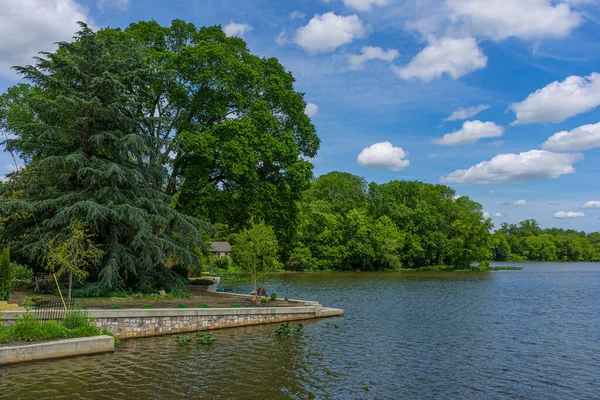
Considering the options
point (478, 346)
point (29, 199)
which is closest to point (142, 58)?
point (29, 199)

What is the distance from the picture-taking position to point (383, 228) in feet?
235

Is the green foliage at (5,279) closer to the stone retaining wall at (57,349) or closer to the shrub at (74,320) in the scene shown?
the shrub at (74,320)

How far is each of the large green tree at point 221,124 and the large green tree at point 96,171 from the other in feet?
5.59

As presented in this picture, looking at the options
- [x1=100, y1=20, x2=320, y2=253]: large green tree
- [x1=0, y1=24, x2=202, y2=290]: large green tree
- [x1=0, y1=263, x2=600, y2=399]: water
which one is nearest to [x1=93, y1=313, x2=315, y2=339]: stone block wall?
[x1=0, y1=263, x2=600, y2=399]: water

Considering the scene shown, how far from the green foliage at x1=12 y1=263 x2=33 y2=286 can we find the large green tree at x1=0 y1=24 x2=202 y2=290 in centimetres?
134

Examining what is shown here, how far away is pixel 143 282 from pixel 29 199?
6585mm

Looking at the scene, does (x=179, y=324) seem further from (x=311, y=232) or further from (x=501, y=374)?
(x=311, y=232)

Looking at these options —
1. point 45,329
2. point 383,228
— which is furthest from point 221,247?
point 45,329

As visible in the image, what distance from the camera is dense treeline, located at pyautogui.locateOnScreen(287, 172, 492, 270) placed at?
69.1 meters

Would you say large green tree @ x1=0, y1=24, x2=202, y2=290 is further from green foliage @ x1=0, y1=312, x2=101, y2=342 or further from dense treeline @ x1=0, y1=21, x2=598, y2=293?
green foliage @ x1=0, y1=312, x2=101, y2=342

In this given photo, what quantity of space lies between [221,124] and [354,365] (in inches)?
623

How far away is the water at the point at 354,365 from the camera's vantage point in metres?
10.4

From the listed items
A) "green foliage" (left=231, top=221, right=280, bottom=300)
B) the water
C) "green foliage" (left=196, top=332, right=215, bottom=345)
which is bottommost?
the water

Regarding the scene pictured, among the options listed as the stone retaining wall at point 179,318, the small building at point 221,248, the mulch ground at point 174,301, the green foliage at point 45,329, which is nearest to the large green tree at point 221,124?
the mulch ground at point 174,301
